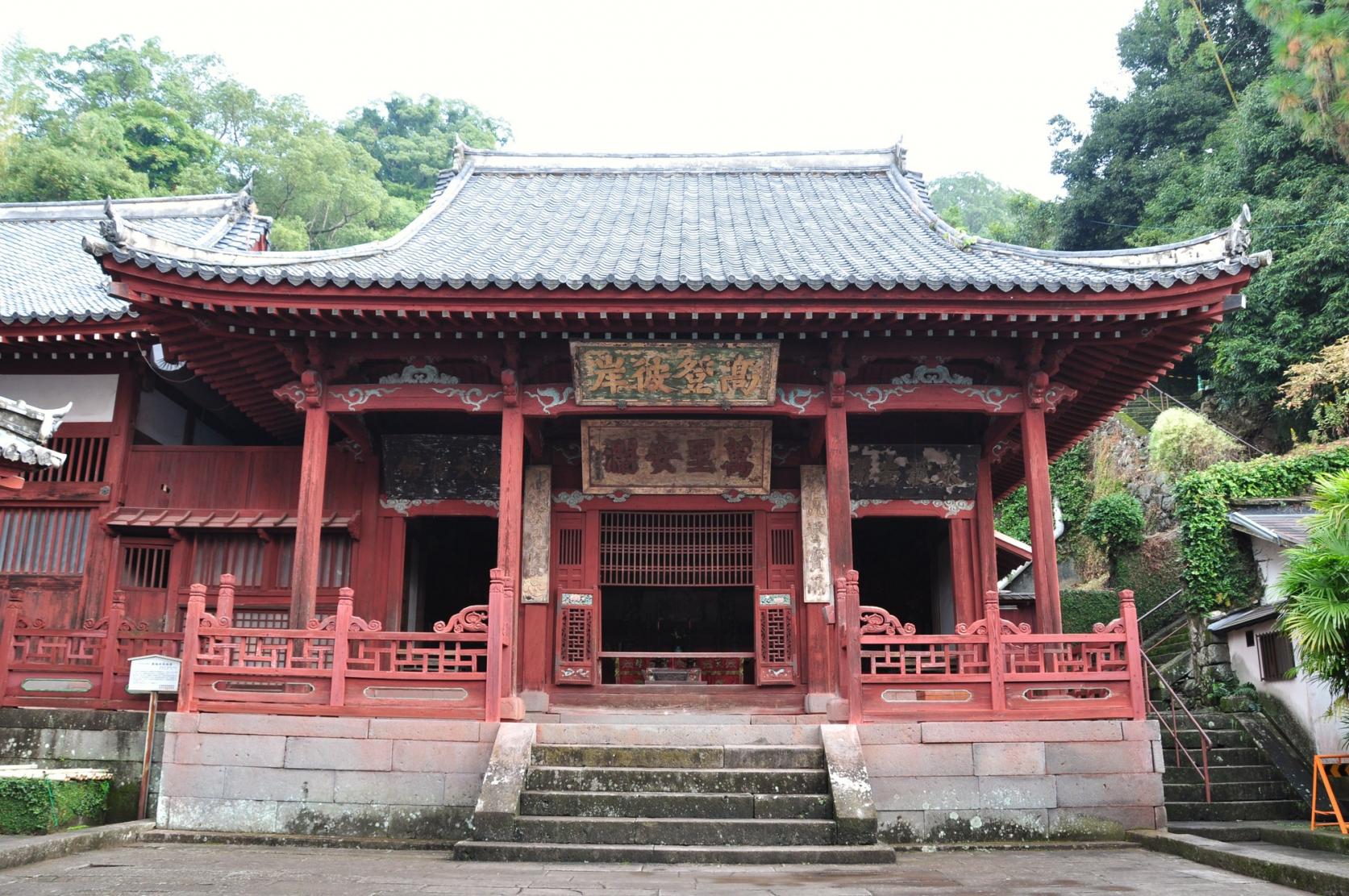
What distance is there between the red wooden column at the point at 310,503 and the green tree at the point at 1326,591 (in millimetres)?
9641

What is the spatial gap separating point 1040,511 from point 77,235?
1802 cm

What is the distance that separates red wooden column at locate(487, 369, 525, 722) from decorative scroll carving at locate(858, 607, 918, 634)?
3.45 metres

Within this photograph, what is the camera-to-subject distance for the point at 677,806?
841cm

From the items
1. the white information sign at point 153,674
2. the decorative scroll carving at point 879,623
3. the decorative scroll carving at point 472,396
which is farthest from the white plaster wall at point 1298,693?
the white information sign at point 153,674

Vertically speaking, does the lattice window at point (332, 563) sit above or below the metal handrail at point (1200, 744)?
above

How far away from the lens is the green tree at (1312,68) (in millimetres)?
22469

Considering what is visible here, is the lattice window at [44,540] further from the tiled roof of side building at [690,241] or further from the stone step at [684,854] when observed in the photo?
the stone step at [684,854]

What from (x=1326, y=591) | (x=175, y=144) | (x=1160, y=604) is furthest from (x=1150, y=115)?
(x=175, y=144)

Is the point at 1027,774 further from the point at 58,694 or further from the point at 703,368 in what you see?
the point at 58,694

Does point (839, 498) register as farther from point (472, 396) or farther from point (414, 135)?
point (414, 135)

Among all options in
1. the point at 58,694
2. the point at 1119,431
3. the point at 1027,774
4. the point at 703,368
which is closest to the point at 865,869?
the point at 1027,774

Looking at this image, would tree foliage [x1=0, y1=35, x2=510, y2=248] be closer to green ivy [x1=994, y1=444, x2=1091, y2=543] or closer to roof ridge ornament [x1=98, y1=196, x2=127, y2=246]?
green ivy [x1=994, y1=444, x2=1091, y2=543]

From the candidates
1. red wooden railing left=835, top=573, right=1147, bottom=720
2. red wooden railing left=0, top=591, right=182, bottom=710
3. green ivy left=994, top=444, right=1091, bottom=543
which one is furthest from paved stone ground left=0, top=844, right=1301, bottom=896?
green ivy left=994, top=444, right=1091, bottom=543

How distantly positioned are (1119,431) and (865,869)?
77.8 feet
